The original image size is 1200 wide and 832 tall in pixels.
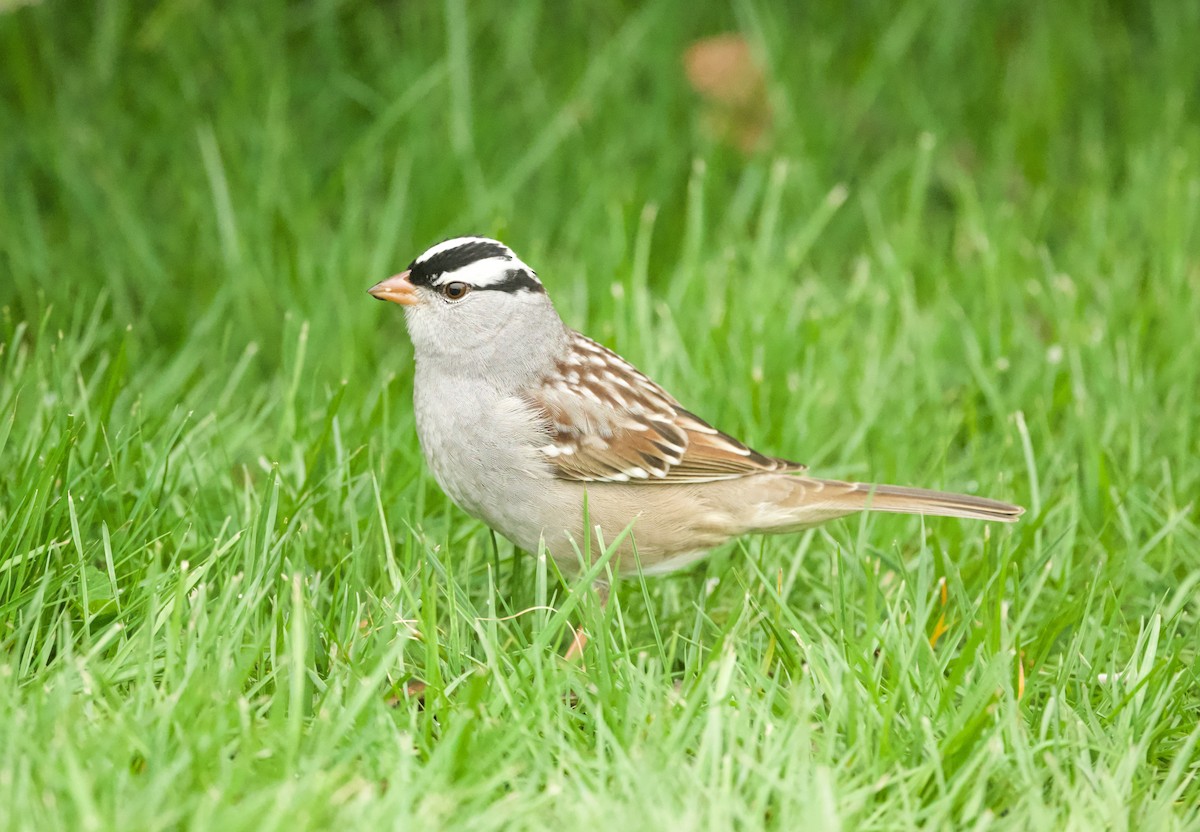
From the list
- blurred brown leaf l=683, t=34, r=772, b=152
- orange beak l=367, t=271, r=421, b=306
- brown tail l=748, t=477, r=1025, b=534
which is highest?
blurred brown leaf l=683, t=34, r=772, b=152

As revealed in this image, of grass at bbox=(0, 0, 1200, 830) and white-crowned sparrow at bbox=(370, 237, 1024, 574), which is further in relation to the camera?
white-crowned sparrow at bbox=(370, 237, 1024, 574)

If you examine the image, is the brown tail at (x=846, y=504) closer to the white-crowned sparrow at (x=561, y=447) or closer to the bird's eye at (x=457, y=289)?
the white-crowned sparrow at (x=561, y=447)

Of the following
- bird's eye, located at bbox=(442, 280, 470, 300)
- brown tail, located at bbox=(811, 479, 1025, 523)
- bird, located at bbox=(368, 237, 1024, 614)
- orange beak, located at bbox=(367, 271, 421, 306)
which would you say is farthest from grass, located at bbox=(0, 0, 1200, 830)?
bird's eye, located at bbox=(442, 280, 470, 300)

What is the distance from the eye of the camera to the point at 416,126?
5.74 metres

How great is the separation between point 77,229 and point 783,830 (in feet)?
12.2

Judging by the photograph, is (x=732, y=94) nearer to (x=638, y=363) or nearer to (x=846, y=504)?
(x=638, y=363)

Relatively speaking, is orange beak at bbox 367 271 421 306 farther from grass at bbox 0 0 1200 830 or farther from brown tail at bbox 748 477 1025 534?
brown tail at bbox 748 477 1025 534

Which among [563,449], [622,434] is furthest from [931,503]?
[563,449]

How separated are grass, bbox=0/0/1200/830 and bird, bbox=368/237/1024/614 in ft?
0.57

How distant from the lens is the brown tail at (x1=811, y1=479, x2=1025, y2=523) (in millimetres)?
3557

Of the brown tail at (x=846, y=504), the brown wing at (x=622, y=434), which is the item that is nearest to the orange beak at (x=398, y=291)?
the brown wing at (x=622, y=434)

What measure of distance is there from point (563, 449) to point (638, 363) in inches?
45.6

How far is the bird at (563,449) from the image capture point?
3475 millimetres

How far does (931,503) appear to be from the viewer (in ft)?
11.8
